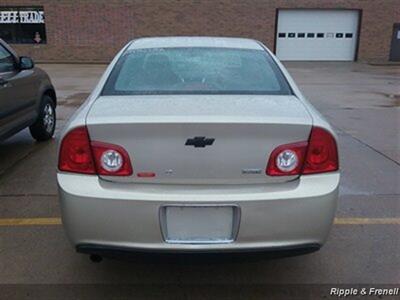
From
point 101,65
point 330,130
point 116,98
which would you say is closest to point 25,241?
point 116,98

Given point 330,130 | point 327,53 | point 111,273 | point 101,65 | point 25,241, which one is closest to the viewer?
point 330,130

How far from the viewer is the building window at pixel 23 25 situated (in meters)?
22.1

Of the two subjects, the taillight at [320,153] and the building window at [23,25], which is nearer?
the taillight at [320,153]

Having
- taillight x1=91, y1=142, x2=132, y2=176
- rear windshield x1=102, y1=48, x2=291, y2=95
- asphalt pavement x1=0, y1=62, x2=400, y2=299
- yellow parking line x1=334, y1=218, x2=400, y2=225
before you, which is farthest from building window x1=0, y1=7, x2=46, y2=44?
taillight x1=91, y1=142, x2=132, y2=176

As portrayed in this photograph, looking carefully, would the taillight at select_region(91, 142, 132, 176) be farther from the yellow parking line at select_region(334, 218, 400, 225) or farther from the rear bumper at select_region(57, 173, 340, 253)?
the yellow parking line at select_region(334, 218, 400, 225)

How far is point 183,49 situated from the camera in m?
3.54

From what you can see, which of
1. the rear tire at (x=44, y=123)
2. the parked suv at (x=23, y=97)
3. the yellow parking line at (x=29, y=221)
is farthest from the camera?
the rear tire at (x=44, y=123)

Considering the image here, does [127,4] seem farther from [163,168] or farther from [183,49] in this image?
[163,168]

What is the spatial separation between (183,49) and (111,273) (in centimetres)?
184

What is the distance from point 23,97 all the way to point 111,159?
369 centimetres

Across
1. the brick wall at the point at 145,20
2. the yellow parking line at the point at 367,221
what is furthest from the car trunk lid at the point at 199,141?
the brick wall at the point at 145,20

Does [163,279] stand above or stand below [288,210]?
below

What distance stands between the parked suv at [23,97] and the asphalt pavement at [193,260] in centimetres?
46

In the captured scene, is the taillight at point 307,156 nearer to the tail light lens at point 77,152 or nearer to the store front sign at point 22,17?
the tail light lens at point 77,152
